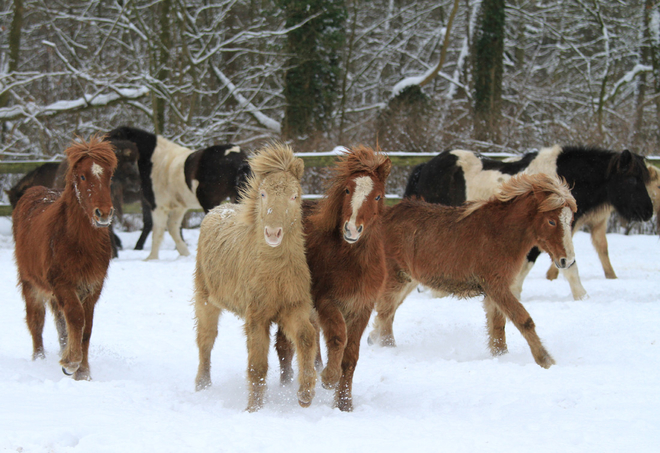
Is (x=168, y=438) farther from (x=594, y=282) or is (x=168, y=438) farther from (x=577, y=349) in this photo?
(x=594, y=282)

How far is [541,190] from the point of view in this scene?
19.0 ft

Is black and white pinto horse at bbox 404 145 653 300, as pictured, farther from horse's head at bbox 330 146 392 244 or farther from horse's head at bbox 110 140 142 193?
horse's head at bbox 110 140 142 193

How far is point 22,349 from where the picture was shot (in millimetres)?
6023

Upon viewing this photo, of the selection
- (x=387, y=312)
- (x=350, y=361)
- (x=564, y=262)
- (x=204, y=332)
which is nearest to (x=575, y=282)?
(x=564, y=262)

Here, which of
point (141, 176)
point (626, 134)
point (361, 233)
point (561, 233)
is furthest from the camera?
point (626, 134)

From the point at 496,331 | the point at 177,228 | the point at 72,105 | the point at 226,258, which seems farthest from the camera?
the point at 72,105

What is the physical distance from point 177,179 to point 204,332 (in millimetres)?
6605

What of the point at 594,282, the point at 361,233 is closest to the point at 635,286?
the point at 594,282

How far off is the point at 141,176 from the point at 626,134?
35.2 feet

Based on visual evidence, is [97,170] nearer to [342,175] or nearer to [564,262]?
[342,175]

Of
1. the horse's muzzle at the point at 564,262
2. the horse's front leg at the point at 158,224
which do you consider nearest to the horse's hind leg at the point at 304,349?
the horse's muzzle at the point at 564,262

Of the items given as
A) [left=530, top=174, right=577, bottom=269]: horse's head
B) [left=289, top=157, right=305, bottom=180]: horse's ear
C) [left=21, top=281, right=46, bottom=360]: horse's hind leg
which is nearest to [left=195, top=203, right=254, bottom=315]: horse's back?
[left=289, top=157, right=305, bottom=180]: horse's ear

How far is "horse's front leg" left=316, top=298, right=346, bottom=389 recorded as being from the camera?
4.23 m

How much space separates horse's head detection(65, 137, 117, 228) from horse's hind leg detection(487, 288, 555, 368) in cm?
336
